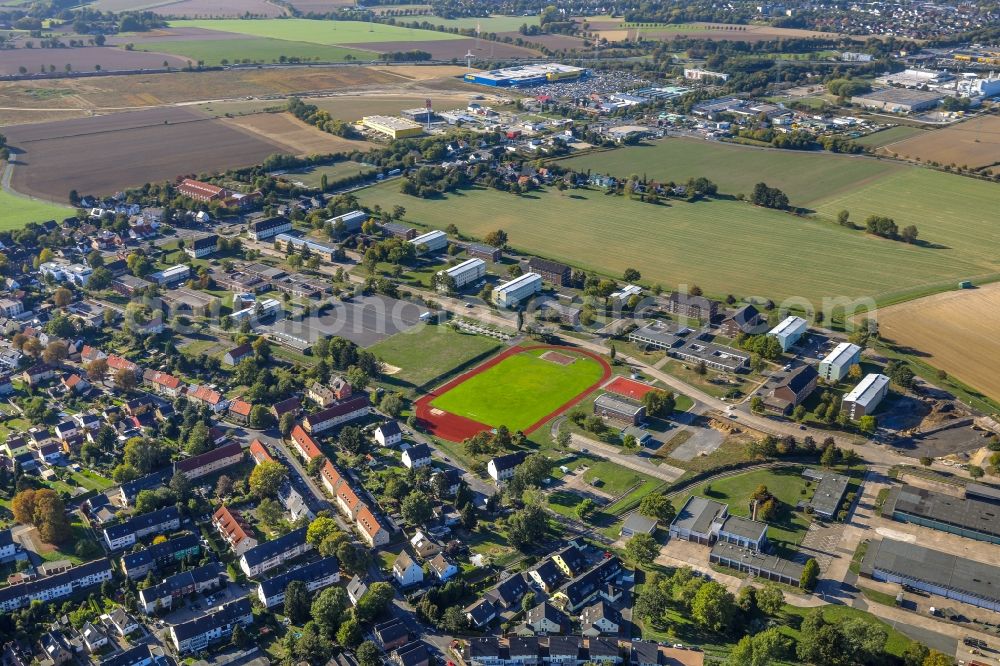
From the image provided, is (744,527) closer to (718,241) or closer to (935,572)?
(935,572)

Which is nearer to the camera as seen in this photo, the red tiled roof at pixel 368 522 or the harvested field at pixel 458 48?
the red tiled roof at pixel 368 522

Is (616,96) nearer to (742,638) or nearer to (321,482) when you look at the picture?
(321,482)

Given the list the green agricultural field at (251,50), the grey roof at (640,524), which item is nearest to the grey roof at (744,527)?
the grey roof at (640,524)

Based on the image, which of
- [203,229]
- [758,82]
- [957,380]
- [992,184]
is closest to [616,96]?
[758,82]

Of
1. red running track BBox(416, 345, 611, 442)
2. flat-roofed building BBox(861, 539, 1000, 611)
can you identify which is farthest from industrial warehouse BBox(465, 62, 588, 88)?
flat-roofed building BBox(861, 539, 1000, 611)

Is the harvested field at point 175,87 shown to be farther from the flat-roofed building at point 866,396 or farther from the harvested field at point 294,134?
the flat-roofed building at point 866,396
